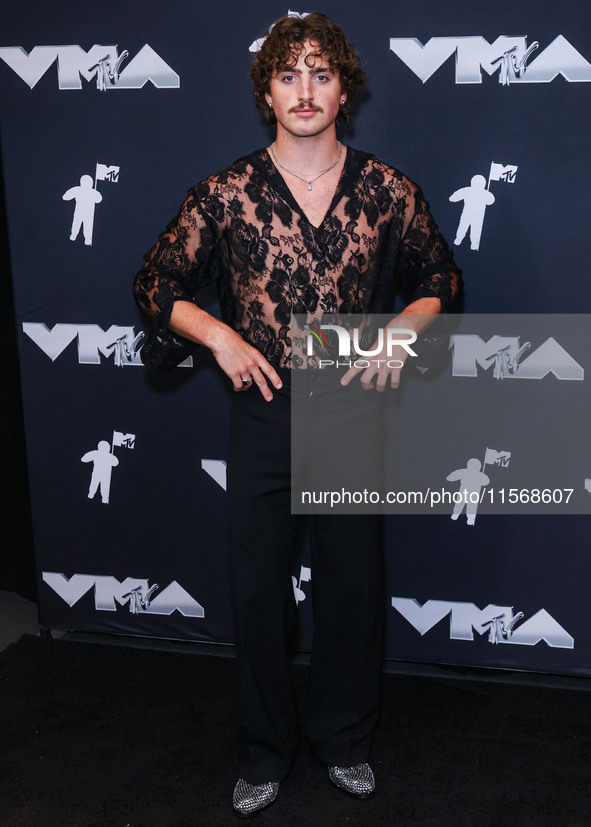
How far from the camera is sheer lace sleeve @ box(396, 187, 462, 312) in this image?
1.93 meters

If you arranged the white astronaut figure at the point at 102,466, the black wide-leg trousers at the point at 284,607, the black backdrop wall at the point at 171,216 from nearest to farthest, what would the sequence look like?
the black wide-leg trousers at the point at 284,607, the black backdrop wall at the point at 171,216, the white astronaut figure at the point at 102,466

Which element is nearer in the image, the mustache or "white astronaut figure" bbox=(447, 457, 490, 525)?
the mustache

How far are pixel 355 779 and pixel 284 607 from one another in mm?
447

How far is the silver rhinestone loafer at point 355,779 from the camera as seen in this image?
6.35 feet

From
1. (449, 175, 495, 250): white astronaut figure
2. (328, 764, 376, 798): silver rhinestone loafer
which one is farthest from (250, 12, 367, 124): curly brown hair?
(328, 764, 376, 798): silver rhinestone loafer

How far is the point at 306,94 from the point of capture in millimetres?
1721

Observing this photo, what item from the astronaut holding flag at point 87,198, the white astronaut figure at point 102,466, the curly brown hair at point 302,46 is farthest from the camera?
the white astronaut figure at point 102,466

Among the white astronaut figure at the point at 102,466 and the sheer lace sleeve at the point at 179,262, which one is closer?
the sheer lace sleeve at the point at 179,262

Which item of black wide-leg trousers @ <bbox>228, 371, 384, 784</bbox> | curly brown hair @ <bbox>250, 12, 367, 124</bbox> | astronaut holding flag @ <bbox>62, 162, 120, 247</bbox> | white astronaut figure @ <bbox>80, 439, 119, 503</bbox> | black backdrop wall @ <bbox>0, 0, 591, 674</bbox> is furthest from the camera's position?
white astronaut figure @ <bbox>80, 439, 119, 503</bbox>

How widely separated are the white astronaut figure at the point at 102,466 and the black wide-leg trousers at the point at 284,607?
0.70 metres

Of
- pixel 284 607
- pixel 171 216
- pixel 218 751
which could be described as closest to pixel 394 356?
pixel 284 607

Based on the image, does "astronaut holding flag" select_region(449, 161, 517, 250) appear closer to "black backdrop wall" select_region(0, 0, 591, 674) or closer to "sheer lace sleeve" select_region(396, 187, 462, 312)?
"black backdrop wall" select_region(0, 0, 591, 674)

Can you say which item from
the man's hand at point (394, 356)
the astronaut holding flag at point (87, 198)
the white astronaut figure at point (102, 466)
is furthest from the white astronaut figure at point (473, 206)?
the white astronaut figure at point (102, 466)

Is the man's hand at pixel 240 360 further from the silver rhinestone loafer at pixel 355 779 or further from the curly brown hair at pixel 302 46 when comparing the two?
the silver rhinestone loafer at pixel 355 779
